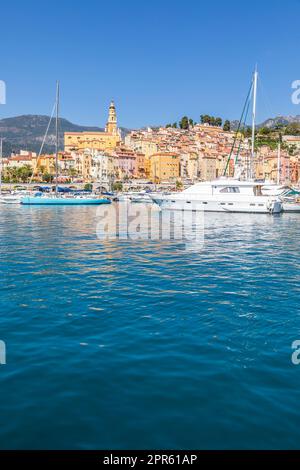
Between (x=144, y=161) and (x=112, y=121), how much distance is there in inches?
1101

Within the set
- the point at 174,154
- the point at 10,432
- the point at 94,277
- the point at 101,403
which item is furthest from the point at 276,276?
the point at 174,154

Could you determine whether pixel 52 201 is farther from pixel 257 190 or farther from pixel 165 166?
pixel 165 166

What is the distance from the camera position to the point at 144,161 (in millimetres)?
163000

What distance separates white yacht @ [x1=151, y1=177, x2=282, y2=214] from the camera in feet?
154

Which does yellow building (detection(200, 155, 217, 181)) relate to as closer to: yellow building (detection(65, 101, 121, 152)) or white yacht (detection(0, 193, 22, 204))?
yellow building (detection(65, 101, 121, 152))

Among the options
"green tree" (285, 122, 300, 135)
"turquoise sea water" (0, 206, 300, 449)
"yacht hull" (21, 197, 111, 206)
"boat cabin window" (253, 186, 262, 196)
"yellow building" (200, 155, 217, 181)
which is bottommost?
"turquoise sea water" (0, 206, 300, 449)

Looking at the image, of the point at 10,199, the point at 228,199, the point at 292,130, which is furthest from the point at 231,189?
the point at 292,130

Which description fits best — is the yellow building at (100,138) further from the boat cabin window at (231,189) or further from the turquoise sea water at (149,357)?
the turquoise sea water at (149,357)

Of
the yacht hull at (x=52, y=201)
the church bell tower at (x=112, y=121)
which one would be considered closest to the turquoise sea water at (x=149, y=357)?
the yacht hull at (x=52, y=201)

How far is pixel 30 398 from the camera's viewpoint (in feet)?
20.8

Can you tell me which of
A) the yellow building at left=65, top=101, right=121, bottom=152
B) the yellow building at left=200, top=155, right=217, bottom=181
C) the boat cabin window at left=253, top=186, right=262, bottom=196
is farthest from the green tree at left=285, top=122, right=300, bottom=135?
the boat cabin window at left=253, top=186, right=262, bottom=196

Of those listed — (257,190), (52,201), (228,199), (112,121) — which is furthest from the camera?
(112,121)

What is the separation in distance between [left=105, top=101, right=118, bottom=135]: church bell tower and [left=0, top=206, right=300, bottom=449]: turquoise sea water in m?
166
